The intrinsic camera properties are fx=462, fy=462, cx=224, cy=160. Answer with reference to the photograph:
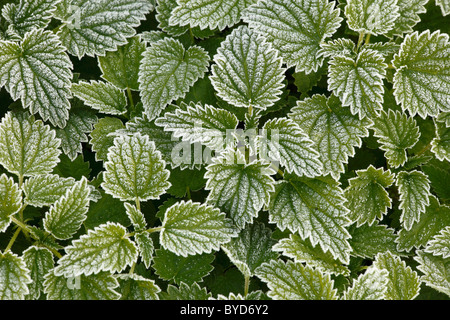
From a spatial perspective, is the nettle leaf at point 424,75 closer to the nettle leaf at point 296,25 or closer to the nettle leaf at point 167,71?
the nettle leaf at point 296,25

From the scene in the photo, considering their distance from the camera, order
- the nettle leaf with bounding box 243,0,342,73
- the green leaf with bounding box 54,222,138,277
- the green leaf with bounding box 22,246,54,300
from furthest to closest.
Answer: the nettle leaf with bounding box 243,0,342,73
the green leaf with bounding box 22,246,54,300
the green leaf with bounding box 54,222,138,277

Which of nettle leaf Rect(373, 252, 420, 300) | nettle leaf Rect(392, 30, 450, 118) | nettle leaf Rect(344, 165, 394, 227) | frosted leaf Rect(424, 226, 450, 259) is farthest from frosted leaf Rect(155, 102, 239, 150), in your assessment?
frosted leaf Rect(424, 226, 450, 259)

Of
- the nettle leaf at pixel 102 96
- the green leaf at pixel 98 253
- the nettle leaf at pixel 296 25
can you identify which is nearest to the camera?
the green leaf at pixel 98 253

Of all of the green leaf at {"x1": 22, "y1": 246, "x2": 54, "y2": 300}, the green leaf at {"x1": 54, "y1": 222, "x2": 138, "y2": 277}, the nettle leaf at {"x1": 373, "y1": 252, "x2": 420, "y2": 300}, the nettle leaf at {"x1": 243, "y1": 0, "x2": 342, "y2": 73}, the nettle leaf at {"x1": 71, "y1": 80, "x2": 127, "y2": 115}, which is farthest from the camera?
the nettle leaf at {"x1": 71, "y1": 80, "x2": 127, "y2": 115}

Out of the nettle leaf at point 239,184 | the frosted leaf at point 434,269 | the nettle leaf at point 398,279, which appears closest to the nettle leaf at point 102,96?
the nettle leaf at point 239,184

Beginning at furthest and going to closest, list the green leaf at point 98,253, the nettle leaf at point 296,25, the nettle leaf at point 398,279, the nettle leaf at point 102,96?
the nettle leaf at point 102,96
the nettle leaf at point 296,25
the nettle leaf at point 398,279
the green leaf at point 98,253

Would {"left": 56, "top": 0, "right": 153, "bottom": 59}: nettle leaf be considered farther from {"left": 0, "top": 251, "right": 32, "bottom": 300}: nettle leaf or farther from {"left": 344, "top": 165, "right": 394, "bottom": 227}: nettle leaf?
{"left": 344, "top": 165, "right": 394, "bottom": 227}: nettle leaf

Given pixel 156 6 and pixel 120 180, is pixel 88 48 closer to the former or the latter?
pixel 156 6

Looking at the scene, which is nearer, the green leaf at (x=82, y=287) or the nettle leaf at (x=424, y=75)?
the green leaf at (x=82, y=287)
